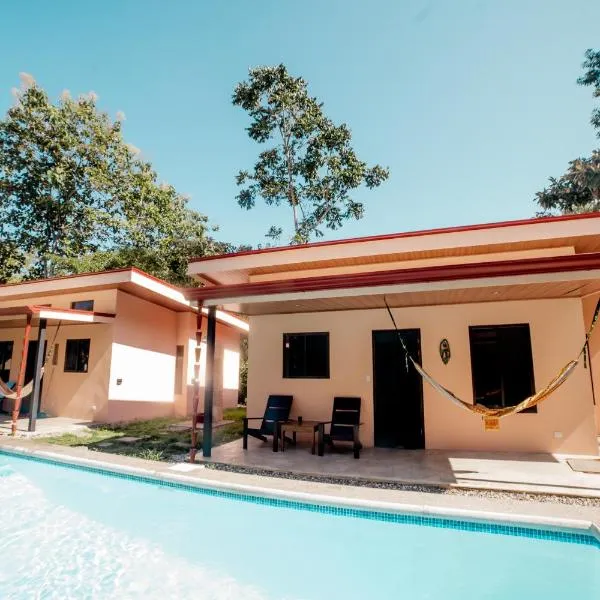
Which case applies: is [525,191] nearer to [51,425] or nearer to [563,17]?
[563,17]

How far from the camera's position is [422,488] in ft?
17.4

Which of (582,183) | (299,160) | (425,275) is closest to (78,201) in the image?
(299,160)

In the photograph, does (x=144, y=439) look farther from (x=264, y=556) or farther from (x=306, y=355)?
(x=264, y=556)

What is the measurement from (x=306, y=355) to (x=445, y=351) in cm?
300

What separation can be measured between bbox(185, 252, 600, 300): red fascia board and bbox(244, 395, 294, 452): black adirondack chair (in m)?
2.90

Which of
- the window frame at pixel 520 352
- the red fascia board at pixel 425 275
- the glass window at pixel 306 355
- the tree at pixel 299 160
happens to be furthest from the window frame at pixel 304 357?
the tree at pixel 299 160

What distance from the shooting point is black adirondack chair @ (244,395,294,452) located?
8.04 metres

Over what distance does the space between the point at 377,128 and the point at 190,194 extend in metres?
16.4

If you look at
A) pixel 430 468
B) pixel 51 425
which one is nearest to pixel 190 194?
pixel 51 425

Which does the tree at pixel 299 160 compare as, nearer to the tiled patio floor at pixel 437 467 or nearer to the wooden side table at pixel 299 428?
the wooden side table at pixel 299 428

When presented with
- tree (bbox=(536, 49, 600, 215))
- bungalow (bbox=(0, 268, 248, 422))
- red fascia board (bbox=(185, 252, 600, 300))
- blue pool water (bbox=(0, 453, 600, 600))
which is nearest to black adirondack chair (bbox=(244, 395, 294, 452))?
blue pool water (bbox=(0, 453, 600, 600))

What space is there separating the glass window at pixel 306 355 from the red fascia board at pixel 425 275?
275 cm

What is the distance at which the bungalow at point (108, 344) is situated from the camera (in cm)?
1120

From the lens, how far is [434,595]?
357 cm
